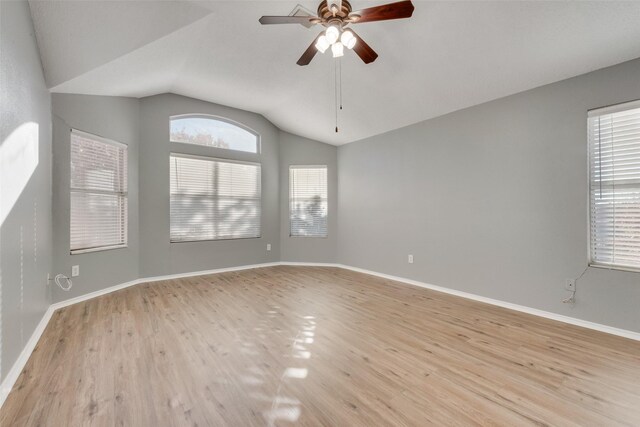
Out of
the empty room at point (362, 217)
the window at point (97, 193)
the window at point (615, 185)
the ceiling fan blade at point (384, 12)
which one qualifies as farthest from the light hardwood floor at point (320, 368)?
the ceiling fan blade at point (384, 12)

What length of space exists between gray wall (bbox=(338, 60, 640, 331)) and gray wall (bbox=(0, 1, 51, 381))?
4.41 meters

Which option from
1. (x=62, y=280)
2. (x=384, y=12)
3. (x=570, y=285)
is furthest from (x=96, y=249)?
(x=570, y=285)

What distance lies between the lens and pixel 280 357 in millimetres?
2176

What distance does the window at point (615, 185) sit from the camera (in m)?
2.58

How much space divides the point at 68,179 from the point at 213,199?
2089 mm

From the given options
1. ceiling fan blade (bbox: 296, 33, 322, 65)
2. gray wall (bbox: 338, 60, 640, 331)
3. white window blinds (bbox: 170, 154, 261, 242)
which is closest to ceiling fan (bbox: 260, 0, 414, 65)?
ceiling fan blade (bbox: 296, 33, 322, 65)

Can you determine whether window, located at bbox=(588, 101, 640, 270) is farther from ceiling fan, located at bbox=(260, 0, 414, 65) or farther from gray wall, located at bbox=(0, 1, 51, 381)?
gray wall, located at bbox=(0, 1, 51, 381)

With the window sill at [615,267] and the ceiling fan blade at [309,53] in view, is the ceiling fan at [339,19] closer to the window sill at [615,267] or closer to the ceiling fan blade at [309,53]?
the ceiling fan blade at [309,53]

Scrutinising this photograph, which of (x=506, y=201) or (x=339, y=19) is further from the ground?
(x=339, y=19)

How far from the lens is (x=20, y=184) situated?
83.6 inches

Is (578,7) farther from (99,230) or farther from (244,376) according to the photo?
(99,230)

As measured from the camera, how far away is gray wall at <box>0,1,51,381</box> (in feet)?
5.83

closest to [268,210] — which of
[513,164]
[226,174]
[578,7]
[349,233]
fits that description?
[226,174]

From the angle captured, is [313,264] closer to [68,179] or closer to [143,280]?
[143,280]
